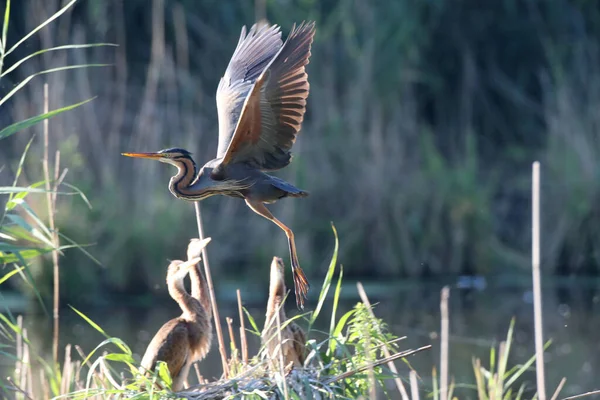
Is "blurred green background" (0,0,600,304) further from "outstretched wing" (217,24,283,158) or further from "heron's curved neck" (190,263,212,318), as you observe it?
"heron's curved neck" (190,263,212,318)

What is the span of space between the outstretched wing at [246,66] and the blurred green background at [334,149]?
13.9 feet

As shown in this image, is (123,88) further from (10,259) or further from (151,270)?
(10,259)

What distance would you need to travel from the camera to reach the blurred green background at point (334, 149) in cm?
945

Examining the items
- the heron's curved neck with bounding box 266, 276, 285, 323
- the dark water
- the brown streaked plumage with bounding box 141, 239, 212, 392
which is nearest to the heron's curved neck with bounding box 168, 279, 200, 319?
the brown streaked plumage with bounding box 141, 239, 212, 392

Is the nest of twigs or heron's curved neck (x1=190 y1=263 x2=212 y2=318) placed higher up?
heron's curved neck (x1=190 y1=263 x2=212 y2=318)

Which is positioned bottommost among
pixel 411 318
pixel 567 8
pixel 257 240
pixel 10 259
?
pixel 411 318

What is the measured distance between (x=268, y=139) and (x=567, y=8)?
10.1 meters

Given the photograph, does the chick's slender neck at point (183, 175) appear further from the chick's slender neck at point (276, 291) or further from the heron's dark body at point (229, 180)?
the chick's slender neck at point (276, 291)

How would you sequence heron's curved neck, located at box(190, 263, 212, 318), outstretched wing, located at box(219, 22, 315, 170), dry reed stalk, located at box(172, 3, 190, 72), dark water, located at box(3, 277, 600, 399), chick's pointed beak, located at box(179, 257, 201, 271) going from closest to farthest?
1. outstretched wing, located at box(219, 22, 315, 170)
2. chick's pointed beak, located at box(179, 257, 201, 271)
3. heron's curved neck, located at box(190, 263, 212, 318)
4. dark water, located at box(3, 277, 600, 399)
5. dry reed stalk, located at box(172, 3, 190, 72)

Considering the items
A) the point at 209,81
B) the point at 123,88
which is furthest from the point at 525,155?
the point at 123,88

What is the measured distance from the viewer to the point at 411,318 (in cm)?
906

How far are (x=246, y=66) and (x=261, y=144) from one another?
626mm

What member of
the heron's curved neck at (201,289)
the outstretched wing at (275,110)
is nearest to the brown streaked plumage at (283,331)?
the heron's curved neck at (201,289)

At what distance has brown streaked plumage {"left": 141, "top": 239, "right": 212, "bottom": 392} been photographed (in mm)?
4035
